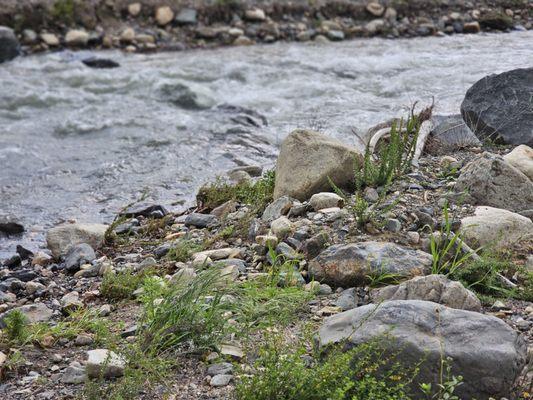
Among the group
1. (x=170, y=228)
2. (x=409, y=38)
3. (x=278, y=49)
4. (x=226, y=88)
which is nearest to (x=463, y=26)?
(x=409, y=38)

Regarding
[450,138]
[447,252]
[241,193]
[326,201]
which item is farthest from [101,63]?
[447,252]

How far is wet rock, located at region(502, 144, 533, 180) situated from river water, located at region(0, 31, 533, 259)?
268 cm

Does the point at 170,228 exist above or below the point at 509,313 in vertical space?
below

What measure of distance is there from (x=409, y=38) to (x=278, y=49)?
249 cm

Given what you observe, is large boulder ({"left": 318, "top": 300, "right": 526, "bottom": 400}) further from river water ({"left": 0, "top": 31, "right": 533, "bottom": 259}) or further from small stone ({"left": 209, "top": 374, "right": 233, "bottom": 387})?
river water ({"left": 0, "top": 31, "right": 533, "bottom": 259})

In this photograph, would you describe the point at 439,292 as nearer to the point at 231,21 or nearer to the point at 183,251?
the point at 183,251

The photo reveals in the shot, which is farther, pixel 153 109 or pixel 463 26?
pixel 463 26

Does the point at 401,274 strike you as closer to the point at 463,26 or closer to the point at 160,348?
the point at 160,348

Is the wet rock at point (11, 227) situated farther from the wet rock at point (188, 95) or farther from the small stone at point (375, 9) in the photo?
the small stone at point (375, 9)

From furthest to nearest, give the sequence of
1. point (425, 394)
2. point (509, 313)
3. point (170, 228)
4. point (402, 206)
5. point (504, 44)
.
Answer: point (504, 44), point (170, 228), point (402, 206), point (509, 313), point (425, 394)

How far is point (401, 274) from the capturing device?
4.50 metres

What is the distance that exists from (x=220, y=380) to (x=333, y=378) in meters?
0.63

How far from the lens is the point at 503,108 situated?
23.4 ft

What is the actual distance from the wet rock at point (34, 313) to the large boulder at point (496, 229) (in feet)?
8.52
